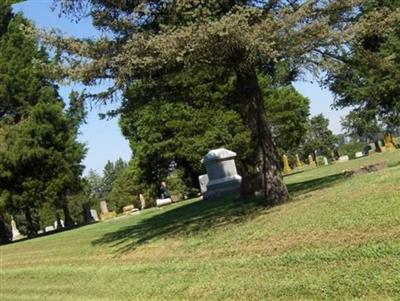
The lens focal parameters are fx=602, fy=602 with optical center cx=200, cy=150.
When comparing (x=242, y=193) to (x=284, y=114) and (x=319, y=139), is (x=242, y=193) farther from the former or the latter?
(x=319, y=139)

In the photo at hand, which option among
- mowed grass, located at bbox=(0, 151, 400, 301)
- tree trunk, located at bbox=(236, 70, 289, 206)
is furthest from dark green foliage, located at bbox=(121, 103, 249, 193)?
mowed grass, located at bbox=(0, 151, 400, 301)

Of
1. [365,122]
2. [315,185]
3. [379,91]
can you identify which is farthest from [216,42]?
[365,122]

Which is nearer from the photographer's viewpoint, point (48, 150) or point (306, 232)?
point (306, 232)

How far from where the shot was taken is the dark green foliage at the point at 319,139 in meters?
71.4

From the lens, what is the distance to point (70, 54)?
40.2 ft

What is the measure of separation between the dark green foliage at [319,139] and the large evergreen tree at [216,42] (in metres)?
57.1

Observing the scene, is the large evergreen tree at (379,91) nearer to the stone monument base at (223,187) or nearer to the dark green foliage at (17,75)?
the stone monument base at (223,187)

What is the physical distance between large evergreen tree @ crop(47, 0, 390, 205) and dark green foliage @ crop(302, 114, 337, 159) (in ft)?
187

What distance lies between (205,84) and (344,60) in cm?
311

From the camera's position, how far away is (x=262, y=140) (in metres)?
13.0

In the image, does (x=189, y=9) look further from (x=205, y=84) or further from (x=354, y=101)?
(x=354, y=101)

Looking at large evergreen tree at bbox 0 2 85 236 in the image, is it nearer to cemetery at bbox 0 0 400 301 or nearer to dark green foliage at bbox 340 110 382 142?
cemetery at bbox 0 0 400 301

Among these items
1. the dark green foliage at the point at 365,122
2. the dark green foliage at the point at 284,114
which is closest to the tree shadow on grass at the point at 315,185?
the dark green foliage at the point at 284,114

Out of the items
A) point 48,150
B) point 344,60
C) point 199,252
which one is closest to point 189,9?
point 344,60
